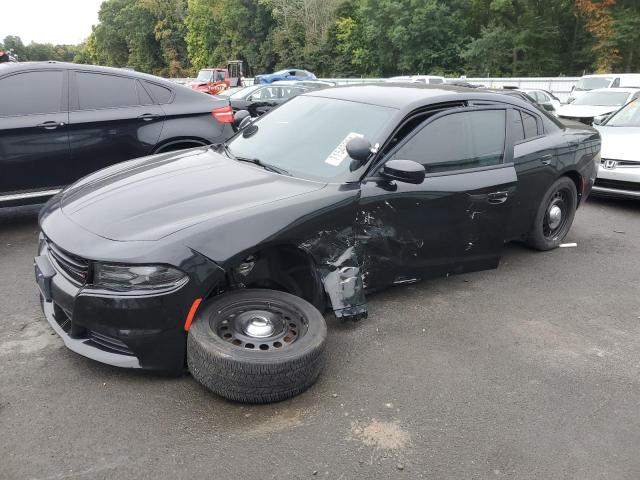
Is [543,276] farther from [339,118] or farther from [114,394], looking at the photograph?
[114,394]

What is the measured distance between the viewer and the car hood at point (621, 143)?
7.14 meters

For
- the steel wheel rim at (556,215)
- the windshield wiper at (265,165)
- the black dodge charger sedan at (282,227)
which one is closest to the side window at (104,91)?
the black dodge charger sedan at (282,227)

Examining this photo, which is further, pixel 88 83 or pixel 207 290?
pixel 88 83

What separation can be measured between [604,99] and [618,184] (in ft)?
33.3

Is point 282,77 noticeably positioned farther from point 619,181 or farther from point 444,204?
point 444,204

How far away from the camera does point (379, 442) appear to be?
2592 millimetres

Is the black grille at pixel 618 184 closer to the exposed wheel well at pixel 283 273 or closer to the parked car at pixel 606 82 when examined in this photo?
the exposed wheel well at pixel 283 273

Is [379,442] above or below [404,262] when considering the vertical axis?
below

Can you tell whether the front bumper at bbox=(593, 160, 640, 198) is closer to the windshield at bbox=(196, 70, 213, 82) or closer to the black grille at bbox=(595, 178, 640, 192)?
the black grille at bbox=(595, 178, 640, 192)

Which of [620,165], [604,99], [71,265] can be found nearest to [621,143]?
[620,165]

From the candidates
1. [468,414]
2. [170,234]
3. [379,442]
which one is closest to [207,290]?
[170,234]

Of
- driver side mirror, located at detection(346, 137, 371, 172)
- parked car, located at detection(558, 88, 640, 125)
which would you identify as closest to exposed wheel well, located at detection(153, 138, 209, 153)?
driver side mirror, located at detection(346, 137, 371, 172)

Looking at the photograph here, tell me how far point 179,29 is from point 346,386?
82.2m

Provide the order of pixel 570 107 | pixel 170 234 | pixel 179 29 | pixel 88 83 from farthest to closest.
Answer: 1. pixel 179 29
2. pixel 570 107
3. pixel 88 83
4. pixel 170 234
